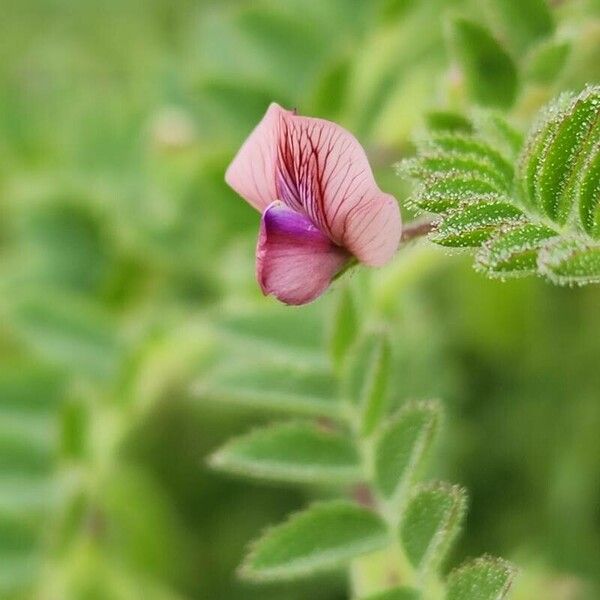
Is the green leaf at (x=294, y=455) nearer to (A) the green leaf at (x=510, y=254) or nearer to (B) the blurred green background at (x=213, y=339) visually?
(B) the blurred green background at (x=213, y=339)

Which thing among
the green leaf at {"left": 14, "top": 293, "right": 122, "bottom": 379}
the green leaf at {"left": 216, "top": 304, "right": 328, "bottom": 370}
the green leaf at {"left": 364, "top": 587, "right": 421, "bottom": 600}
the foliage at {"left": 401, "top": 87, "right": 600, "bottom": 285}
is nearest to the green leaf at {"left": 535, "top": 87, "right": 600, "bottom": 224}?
the foliage at {"left": 401, "top": 87, "right": 600, "bottom": 285}

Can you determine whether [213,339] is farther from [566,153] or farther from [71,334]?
[566,153]

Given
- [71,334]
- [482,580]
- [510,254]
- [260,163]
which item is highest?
[71,334]

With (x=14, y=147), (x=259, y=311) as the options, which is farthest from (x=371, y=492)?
(x=14, y=147)

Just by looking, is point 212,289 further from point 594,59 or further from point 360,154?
point 360,154

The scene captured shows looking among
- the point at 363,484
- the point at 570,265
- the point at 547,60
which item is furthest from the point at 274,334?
the point at 570,265
